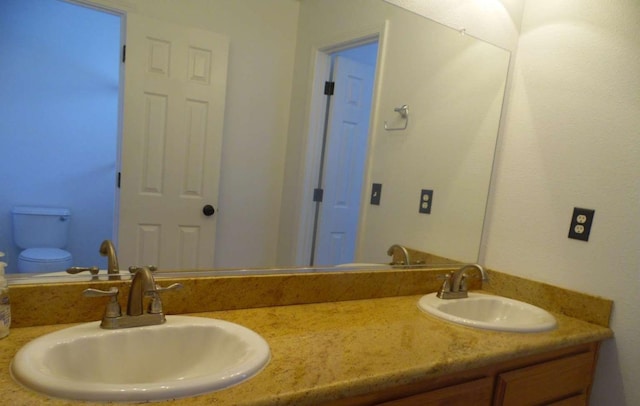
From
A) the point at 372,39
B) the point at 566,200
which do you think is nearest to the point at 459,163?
the point at 566,200

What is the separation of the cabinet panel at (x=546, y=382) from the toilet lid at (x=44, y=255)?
1.22 m

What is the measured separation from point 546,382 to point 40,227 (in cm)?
151

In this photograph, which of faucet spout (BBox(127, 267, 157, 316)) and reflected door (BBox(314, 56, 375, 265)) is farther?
reflected door (BBox(314, 56, 375, 265))

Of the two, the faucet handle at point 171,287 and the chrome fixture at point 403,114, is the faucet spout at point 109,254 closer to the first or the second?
the faucet handle at point 171,287

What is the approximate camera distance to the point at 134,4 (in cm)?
100

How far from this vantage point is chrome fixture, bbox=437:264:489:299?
147 cm

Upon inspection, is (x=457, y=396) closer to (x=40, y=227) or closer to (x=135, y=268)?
(x=135, y=268)

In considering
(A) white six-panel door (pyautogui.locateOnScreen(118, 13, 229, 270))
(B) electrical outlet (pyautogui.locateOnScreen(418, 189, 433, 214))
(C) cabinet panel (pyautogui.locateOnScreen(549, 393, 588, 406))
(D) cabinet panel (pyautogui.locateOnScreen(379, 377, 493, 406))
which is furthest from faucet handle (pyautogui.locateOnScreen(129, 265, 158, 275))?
(C) cabinet panel (pyautogui.locateOnScreen(549, 393, 588, 406))

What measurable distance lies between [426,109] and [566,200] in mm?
659

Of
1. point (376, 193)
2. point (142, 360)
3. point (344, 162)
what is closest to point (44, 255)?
point (142, 360)

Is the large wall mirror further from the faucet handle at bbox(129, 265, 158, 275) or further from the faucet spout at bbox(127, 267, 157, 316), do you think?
the faucet spout at bbox(127, 267, 157, 316)

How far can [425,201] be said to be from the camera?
1725 mm

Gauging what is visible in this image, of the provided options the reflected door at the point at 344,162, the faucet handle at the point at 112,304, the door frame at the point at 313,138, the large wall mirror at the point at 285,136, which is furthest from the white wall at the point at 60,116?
the reflected door at the point at 344,162

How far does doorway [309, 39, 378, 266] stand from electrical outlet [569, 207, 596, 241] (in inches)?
32.3
